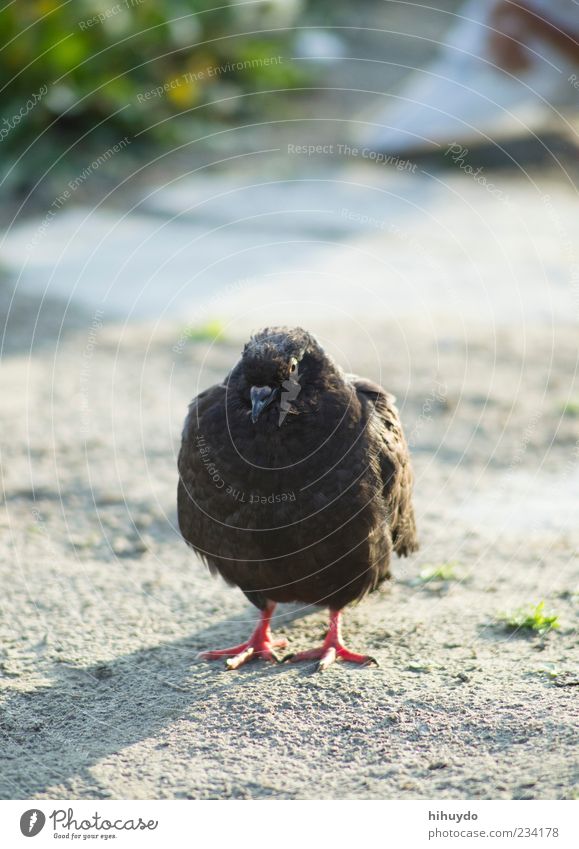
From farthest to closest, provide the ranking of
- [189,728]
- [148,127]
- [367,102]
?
[367,102] → [148,127] → [189,728]

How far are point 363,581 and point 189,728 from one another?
1.11 meters

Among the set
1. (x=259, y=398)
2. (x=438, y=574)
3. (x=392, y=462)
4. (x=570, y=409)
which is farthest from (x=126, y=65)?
(x=259, y=398)

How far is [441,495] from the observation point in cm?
719

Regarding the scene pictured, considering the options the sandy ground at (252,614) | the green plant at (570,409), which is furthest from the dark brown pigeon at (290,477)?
the green plant at (570,409)

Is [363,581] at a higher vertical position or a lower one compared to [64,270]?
lower

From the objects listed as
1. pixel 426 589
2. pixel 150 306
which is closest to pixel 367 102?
pixel 150 306

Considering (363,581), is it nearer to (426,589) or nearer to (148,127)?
(426,589)

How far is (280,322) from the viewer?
32.2 ft

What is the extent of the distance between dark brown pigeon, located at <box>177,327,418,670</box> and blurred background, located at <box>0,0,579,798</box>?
22.0 inches

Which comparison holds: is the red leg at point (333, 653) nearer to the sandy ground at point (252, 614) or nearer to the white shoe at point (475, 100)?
the sandy ground at point (252, 614)

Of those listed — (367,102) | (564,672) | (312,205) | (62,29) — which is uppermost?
(367,102)

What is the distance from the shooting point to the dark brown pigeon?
15.5 ft
